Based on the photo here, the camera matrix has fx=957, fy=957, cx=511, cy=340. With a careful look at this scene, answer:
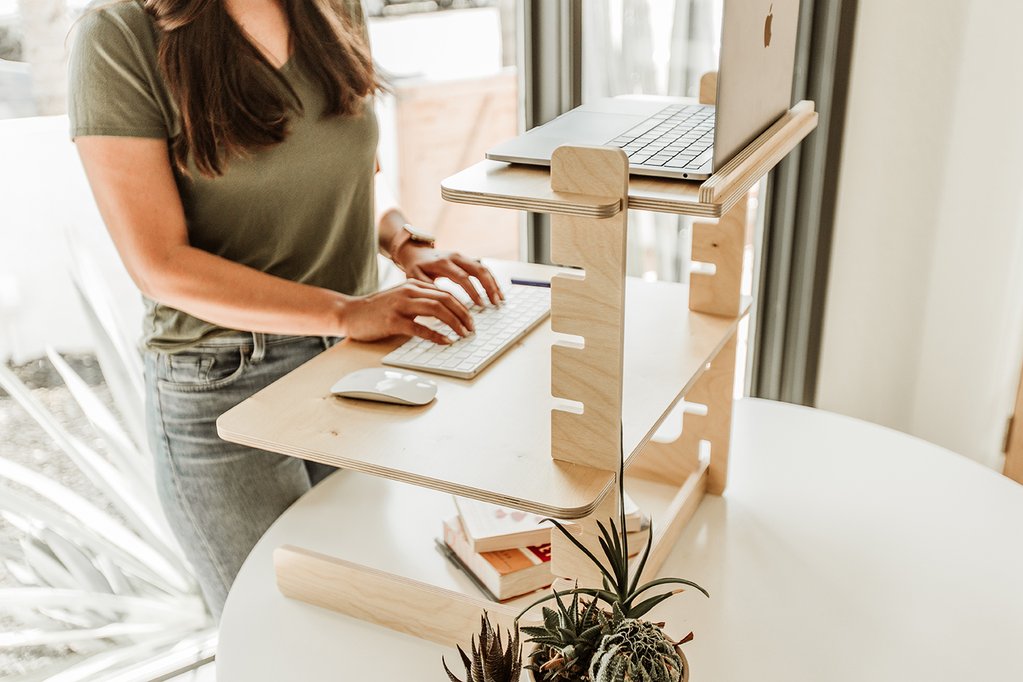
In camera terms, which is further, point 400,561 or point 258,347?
point 258,347

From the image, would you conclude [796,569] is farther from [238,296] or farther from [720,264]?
[238,296]

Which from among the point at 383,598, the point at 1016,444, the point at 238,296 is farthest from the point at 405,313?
the point at 1016,444

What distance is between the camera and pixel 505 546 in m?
1.08

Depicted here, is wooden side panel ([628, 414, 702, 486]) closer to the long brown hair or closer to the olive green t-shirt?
the olive green t-shirt

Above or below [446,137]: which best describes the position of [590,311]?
above

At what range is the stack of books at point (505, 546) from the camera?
105 cm

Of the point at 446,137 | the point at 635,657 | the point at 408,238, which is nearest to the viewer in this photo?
the point at 635,657

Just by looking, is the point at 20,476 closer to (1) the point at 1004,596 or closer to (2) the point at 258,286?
(2) the point at 258,286

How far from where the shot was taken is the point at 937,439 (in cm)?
178

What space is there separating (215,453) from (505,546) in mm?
462

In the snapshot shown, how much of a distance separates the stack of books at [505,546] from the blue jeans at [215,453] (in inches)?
13.0

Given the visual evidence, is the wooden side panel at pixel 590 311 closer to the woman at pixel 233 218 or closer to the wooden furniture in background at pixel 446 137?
the woman at pixel 233 218

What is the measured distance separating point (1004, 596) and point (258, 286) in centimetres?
94

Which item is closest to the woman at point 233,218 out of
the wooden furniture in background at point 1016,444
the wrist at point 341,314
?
the wrist at point 341,314
